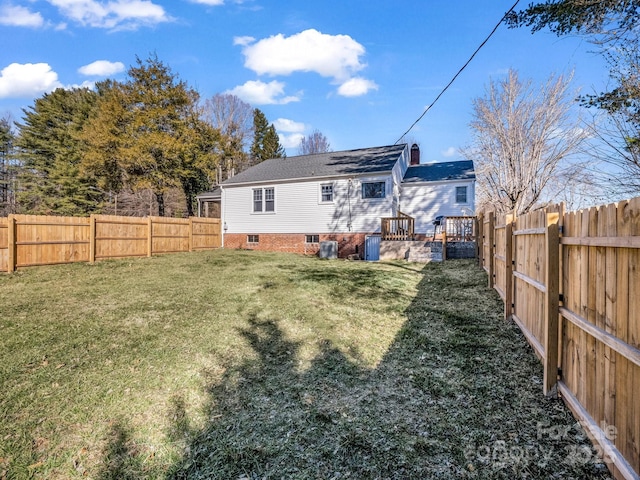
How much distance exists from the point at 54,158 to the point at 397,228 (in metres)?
29.9

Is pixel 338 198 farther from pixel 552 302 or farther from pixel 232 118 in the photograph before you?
pixel 232 118

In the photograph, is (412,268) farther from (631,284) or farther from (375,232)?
(631,284)

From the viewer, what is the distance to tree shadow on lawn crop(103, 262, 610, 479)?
228 centimetres

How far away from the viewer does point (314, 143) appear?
43.6 meters

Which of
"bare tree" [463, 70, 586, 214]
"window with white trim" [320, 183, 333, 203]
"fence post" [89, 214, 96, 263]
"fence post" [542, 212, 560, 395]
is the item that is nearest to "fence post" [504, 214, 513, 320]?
"fence post" [542, 212, 560, 395]

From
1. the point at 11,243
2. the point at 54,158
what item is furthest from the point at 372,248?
the point at 54,158

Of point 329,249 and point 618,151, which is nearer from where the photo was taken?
point 618,151

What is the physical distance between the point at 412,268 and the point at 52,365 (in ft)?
28.7

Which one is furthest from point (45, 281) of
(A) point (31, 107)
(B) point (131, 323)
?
(A) point (31, 107)

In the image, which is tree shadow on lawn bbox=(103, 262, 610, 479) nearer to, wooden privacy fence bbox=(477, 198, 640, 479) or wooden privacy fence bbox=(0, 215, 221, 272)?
wooden privacy fence bbox=(477, 198, 640, 479)

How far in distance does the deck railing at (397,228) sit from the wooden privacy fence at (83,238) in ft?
29.3

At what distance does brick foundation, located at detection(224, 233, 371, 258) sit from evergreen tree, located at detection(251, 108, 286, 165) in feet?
65.4

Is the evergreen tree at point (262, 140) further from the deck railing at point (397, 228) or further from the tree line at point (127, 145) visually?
the deck railing at point (397, 228)

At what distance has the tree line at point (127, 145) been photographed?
802 inches
